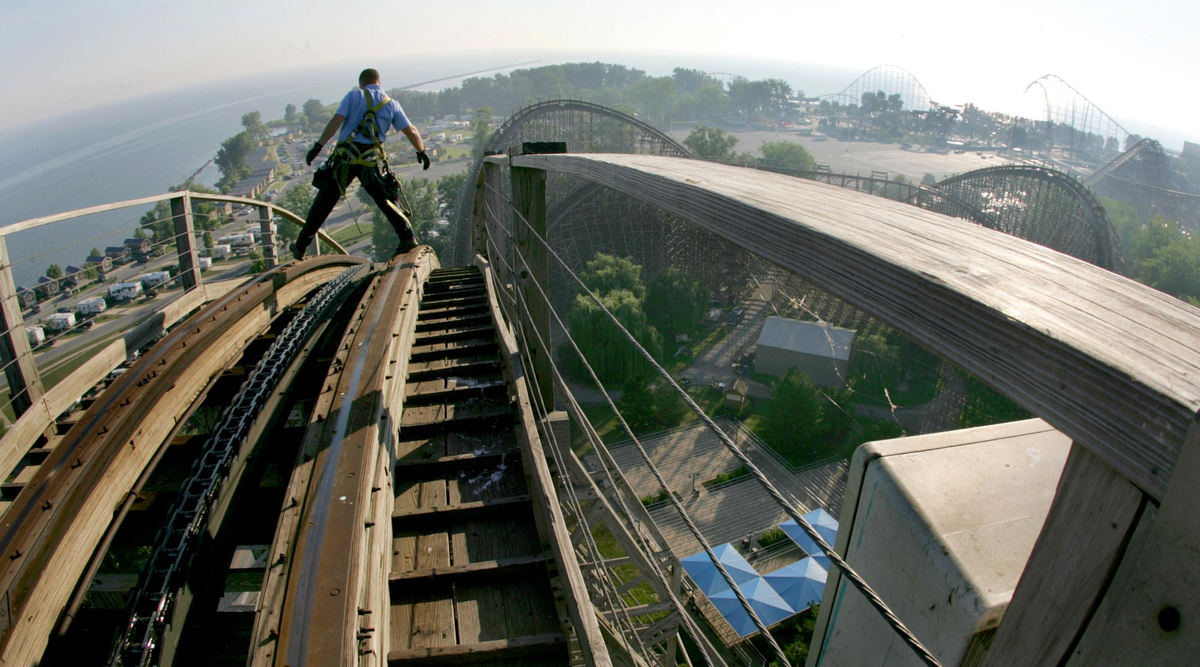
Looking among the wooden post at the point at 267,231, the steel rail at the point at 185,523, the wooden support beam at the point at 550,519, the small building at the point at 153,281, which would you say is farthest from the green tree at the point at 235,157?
the wooden support beam at the point at 550,519

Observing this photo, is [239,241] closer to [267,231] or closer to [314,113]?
[267,231]

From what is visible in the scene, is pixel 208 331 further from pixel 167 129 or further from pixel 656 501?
pixel 167 129

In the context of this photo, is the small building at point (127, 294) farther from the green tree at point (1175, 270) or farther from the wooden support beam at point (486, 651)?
the green tree at point (1175, 270)

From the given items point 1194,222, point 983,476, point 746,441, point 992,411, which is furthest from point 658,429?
point 1194,222

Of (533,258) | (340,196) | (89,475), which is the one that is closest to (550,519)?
(533,258)

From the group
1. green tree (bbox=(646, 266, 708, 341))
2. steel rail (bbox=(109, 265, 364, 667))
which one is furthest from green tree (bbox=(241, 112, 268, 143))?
steel rail (bbox=(109, 265, 364, 667))
